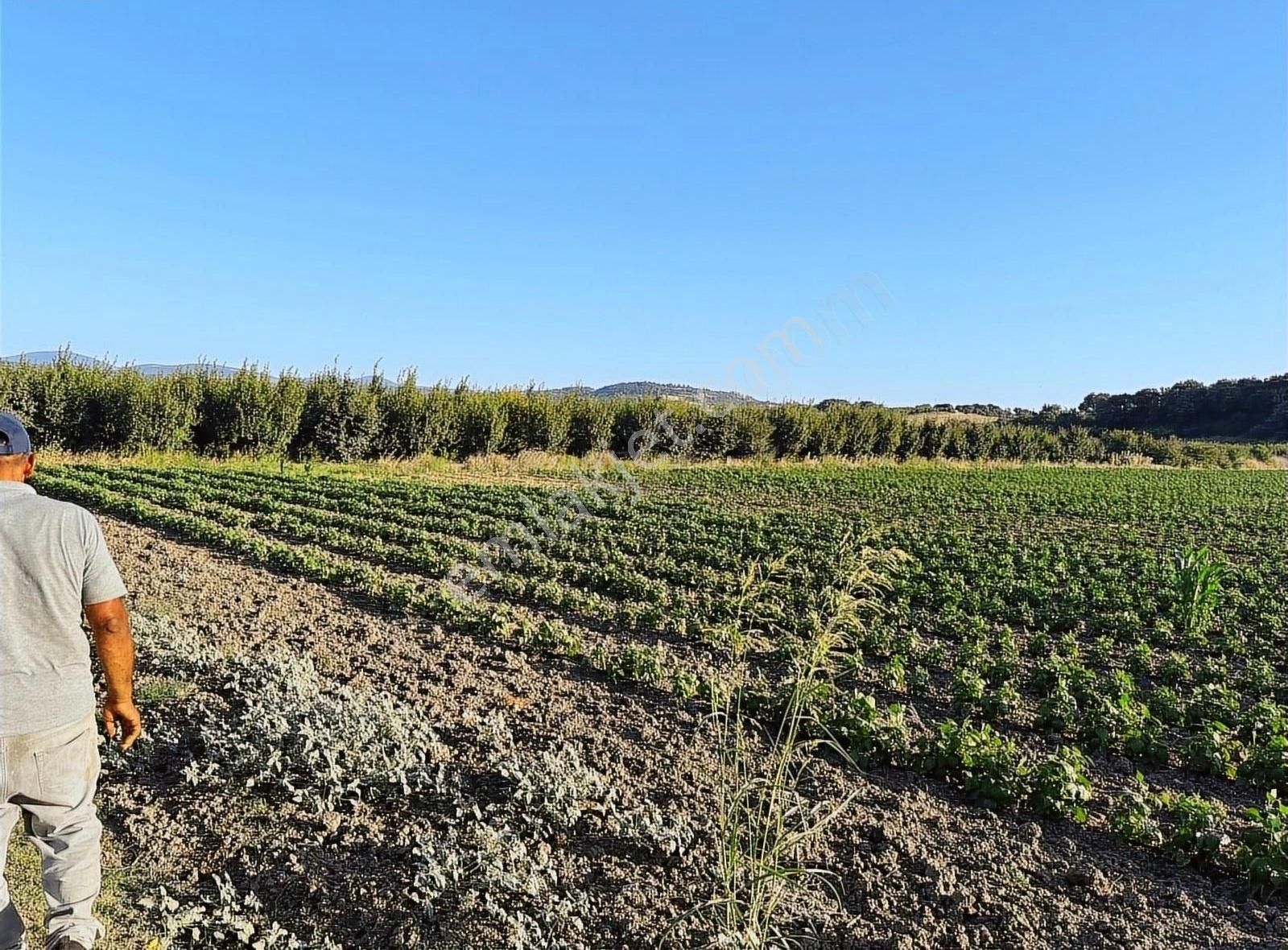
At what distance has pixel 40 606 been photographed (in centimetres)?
312

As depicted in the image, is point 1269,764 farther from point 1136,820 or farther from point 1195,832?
point 1136,820

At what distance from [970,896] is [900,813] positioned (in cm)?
89

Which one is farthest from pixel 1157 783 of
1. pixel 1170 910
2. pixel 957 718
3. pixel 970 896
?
pixel 970 896

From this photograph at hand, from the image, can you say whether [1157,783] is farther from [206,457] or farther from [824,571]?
[206,457]

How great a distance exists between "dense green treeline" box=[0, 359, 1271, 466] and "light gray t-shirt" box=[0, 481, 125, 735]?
95.7 ft

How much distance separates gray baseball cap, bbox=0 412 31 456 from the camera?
3.18m

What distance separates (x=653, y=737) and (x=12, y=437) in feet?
14.7

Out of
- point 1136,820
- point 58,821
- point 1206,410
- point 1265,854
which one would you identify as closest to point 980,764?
point 1136,820

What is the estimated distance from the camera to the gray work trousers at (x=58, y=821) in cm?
309

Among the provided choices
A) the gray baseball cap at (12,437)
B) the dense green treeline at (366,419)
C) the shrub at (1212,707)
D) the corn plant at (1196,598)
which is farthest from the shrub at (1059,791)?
the dense green treeline at (366,419)

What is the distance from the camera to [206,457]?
30078 mm

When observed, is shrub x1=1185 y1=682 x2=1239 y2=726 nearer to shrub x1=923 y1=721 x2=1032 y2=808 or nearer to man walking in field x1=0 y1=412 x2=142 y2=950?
shrub x1=923 y1=721 x2=1032 y2=808

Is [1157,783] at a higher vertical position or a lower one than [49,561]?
lower

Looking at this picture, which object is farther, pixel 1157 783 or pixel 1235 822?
pixel 1157 783
